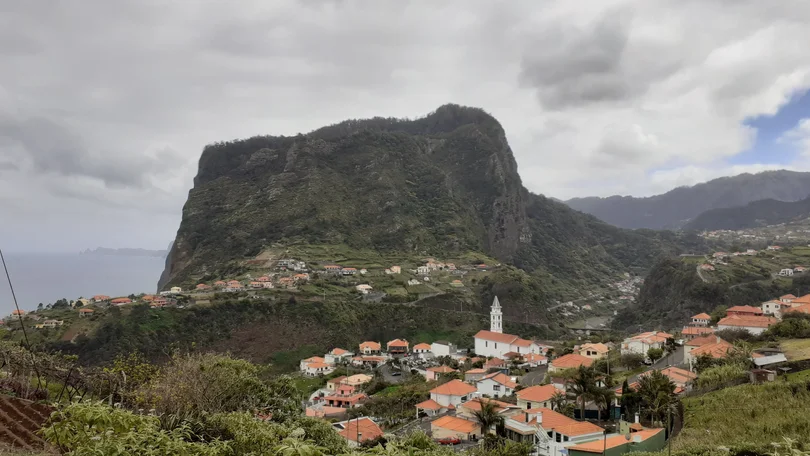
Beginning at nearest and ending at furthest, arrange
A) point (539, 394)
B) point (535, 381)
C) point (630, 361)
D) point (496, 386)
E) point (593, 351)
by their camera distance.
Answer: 1. point (539, 394)
2. point (496, 386)
3. point (630, 361)
4. point (535, 381)
5. point (593, 351)

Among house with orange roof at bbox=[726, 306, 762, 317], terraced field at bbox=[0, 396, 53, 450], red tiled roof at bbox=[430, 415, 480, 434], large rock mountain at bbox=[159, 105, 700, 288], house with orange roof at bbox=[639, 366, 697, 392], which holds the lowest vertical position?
red tiled roof at bbox=[430, 415, 480, 434]

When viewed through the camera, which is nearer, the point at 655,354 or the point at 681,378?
the point at 681,378

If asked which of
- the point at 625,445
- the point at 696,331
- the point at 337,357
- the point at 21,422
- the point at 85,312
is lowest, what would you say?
the point at 337,357

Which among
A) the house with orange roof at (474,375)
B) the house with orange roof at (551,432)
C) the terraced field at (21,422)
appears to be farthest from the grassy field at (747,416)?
the house with orange roof at (474,375)

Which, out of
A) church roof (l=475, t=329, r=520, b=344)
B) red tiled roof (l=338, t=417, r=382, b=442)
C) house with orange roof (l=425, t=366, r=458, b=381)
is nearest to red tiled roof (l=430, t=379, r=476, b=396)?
red tiled roof (l=338, t=417, r=382, b=442)

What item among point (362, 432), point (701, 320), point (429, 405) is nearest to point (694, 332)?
point (701, 320)

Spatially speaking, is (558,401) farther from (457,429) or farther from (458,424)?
(457,429)

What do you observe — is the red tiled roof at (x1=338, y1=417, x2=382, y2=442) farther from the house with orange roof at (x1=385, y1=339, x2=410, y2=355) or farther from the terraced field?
the house with orange roof at (x1=385, y1=339, x2=410, y2=355)
